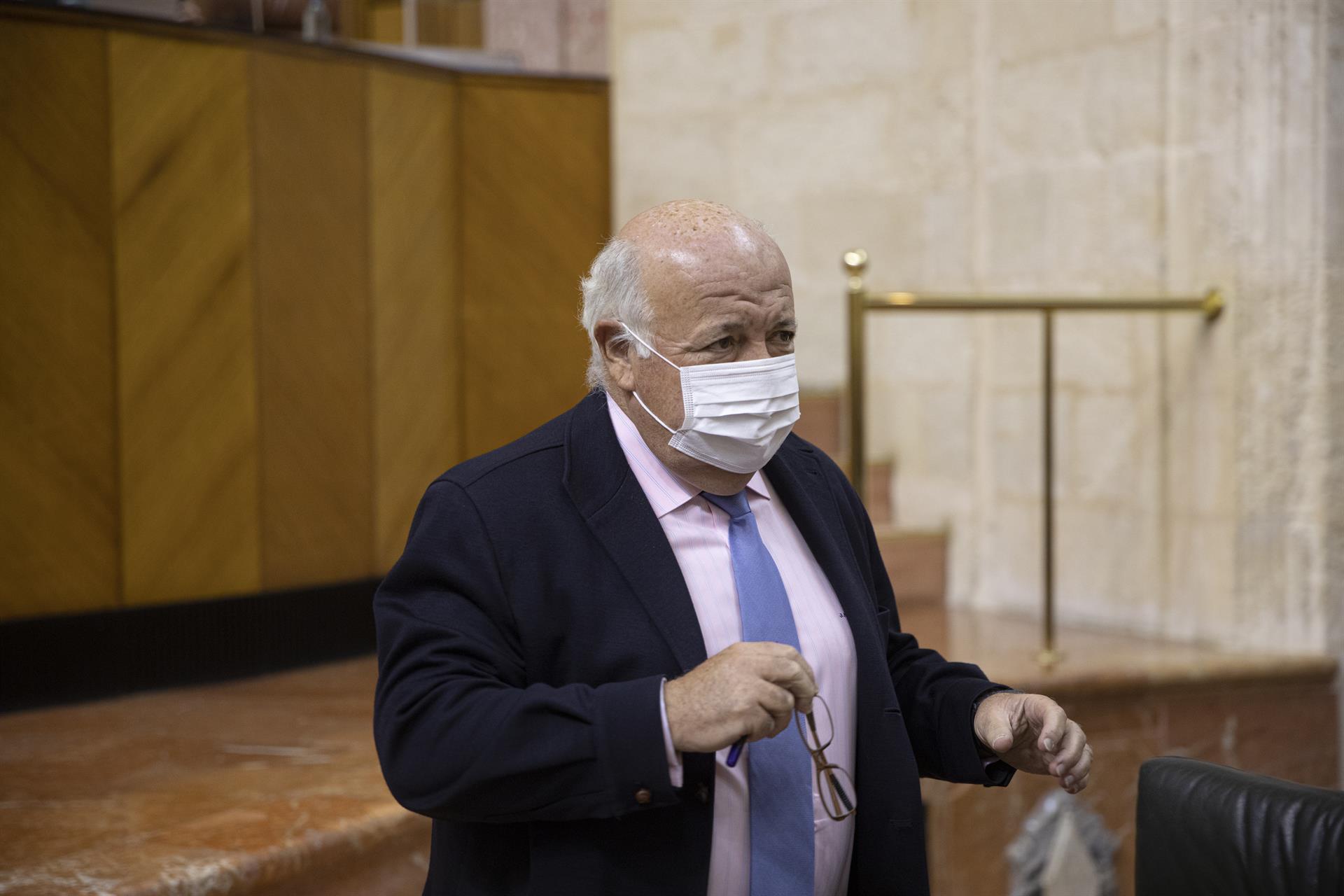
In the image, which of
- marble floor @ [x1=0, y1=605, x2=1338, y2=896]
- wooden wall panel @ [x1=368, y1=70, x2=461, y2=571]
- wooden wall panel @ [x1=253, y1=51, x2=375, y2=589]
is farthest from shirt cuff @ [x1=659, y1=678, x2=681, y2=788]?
wooden wall panel @ [x1=368, y1=70, x2=461, y2=571]

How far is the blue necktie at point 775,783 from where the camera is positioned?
1521mm

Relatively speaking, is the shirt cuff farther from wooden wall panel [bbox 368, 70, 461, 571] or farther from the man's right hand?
wooden wall panel [bbox 368, 70, 461, 571]

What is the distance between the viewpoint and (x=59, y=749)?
10.7ft

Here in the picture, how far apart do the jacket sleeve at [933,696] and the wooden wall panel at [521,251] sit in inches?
122

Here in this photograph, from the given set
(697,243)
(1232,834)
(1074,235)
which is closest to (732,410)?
(697,243)

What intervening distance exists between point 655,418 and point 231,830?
4.86 feet

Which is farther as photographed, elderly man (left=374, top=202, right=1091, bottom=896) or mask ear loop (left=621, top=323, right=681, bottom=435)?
mask ear loop (left=621, top=323, right=681, bottom=435)

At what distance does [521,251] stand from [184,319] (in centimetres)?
132

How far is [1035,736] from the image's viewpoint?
5.25ft

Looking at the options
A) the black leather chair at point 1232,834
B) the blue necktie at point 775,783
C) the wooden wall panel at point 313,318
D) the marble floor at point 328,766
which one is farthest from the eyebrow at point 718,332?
the wooden wall panel at point 313,318

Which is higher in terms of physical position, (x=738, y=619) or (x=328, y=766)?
(x=738, y=619)

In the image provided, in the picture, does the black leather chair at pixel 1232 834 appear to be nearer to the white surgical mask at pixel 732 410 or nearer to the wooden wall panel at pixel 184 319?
the white surgical mask at pixel 732 410

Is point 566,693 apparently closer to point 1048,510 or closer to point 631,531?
point 631,531

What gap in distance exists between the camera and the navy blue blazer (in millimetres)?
1344
